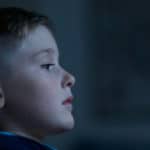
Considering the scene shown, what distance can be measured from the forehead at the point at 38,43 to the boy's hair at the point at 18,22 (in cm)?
2

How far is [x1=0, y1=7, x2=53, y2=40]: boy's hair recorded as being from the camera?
6.79ft

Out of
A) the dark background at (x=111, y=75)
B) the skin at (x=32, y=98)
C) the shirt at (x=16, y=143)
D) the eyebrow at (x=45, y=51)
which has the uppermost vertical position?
the dark background at (x=111, y=75)

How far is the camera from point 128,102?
422cm

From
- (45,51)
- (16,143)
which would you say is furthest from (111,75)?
(16,143)

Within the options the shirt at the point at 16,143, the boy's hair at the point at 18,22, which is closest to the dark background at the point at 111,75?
the boy's hair at the point at 18,22

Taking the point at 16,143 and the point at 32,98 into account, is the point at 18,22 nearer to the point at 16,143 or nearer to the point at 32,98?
the point at 32,98

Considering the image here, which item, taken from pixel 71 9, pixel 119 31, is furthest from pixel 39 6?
pixel 119 31

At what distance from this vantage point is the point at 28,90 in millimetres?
2049

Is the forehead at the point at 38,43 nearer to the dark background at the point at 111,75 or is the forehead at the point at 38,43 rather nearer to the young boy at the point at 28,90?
the young boy at the point at 28,90

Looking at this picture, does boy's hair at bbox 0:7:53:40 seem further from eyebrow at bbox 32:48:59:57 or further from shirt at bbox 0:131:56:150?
shirt at bbox 0:131:56:150

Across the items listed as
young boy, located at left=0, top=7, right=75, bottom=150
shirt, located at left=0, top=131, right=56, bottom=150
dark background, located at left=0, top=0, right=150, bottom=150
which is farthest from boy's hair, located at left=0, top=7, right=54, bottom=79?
dark background, located at left=0, top=0, right=150, bottom=150

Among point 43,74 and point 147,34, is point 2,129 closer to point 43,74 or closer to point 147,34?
point 43,74

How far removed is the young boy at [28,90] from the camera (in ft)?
6.70

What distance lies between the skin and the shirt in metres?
0.06
